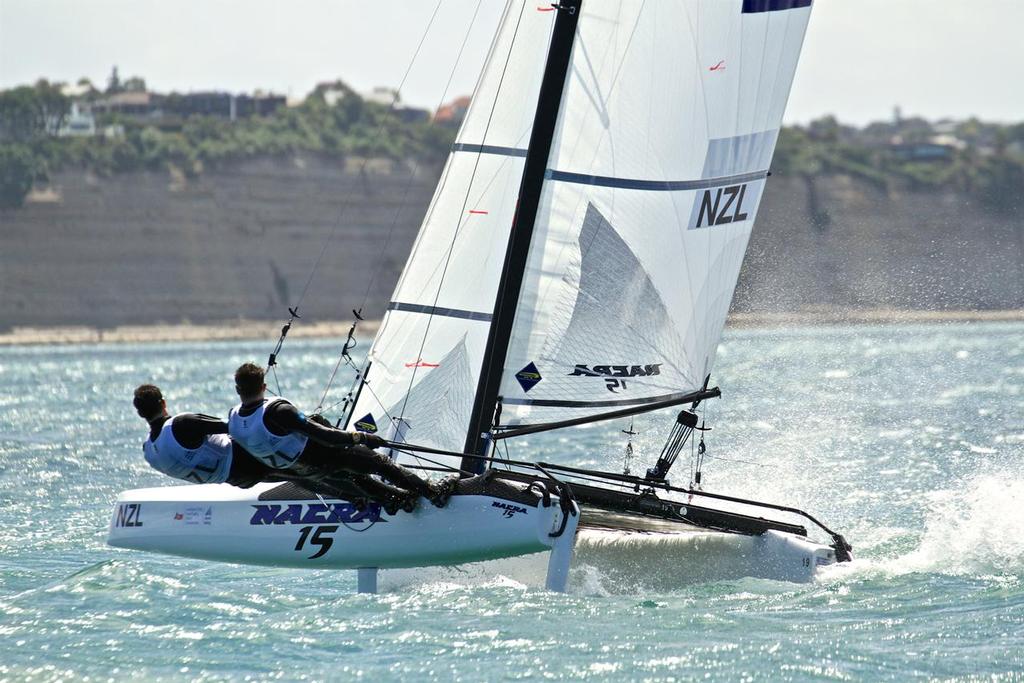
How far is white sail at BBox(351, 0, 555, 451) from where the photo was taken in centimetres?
827

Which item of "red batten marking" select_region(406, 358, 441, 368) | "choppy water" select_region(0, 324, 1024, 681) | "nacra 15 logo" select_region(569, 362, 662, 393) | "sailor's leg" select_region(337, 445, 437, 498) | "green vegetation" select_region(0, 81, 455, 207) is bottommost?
"choppy water" select_region(0, 324, 1024, 681)

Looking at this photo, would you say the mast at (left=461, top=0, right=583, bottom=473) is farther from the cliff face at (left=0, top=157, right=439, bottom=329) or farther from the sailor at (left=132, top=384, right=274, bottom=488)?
the cliff face at (left=0, top=157, right=439, bottom=329)

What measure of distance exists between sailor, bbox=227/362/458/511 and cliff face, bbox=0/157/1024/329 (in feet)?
138

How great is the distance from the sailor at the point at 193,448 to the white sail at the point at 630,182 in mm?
1556

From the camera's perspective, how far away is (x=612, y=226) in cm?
809

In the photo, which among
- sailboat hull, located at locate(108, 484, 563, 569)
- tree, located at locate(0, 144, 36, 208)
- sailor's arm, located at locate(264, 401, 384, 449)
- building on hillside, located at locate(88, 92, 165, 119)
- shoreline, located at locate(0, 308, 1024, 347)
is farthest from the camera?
building on hillside, located at locate(88, 92, 165, 119)

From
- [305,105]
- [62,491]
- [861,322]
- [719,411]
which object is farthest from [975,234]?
[62,491]

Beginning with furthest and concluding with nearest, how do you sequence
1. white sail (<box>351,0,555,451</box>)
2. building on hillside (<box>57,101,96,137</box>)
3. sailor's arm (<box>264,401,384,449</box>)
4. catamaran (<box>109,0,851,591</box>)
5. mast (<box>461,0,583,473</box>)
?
building on hillside (<box>57,101,96,137</box>), white sail (<box>351,0,555,451</box>), mast (<box>461,0,583,473</box>), catamaran (<box>109,0,851,591</box>), sailor's arm (<box>264,401,384,449</box>)

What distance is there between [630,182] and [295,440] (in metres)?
2.48

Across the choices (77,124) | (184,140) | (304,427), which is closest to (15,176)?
(184,140)

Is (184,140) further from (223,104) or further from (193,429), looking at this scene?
(193,429)

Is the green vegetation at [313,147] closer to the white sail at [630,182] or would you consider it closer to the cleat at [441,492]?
the white sail at [630,182]

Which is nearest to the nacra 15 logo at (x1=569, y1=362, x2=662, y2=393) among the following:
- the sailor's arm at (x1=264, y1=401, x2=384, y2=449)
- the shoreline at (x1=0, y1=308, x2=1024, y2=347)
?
the sailor's arm at (x1=264, y1=401, x2=384, y2=449)

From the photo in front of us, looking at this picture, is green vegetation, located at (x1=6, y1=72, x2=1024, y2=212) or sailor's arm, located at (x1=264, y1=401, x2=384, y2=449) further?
green vegetation, located at (x1=6, y1=72, x2=1024, y2=212)
